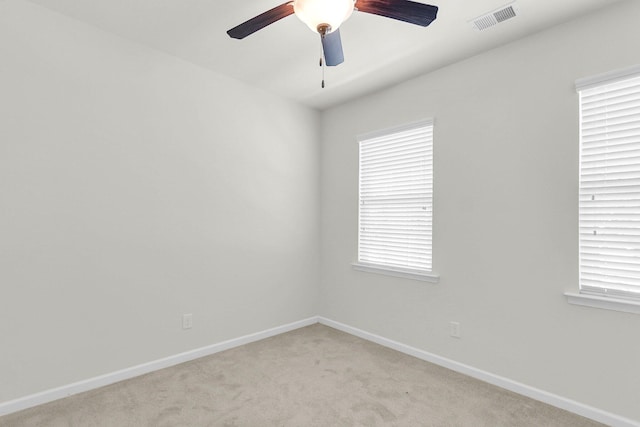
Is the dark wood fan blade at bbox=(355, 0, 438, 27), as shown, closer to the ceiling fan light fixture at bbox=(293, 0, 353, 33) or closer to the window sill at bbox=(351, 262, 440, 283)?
the ceiling fan light fixture at bbox=(293, 0, 353, 33)

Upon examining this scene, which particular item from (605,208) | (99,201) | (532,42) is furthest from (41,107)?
(605,208)

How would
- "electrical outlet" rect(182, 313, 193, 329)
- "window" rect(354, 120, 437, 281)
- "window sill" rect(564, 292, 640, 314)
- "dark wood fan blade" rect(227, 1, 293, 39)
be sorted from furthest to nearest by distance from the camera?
"window" rect(354, 120, 437, 281)
"electrical outlet" rect(182, 313, 193, 329)
"window sill" rect(564, 292, 640, 314)
"dark wood fan blade" rect(227, 1, 293, 39)

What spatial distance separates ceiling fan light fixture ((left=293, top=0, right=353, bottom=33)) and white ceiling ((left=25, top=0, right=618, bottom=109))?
2.24ft

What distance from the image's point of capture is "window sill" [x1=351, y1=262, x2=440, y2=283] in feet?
9.57

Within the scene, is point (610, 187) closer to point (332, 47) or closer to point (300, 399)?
point (332, 47)

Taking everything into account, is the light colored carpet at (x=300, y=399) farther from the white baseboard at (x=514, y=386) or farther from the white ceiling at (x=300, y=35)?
the white ceiling at (x=300, y=35)

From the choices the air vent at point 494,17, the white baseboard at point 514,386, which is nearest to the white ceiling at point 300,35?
the air vent at point 494,17

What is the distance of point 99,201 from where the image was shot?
2.45 metres

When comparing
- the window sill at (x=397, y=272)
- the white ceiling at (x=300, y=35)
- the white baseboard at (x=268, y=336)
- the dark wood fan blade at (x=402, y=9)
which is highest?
the white ceiling at (x=300, y=35)

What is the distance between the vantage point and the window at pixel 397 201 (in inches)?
119

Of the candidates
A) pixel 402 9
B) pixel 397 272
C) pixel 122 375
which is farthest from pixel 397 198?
pixel 122 375

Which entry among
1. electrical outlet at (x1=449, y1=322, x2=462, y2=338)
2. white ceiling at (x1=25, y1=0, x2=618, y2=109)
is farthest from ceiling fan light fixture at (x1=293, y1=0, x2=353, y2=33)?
electrical outlet at (x1=449, y1=322, x2=462, y2=338)

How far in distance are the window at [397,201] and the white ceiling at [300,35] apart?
2.03ft

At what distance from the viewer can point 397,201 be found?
3262mm
